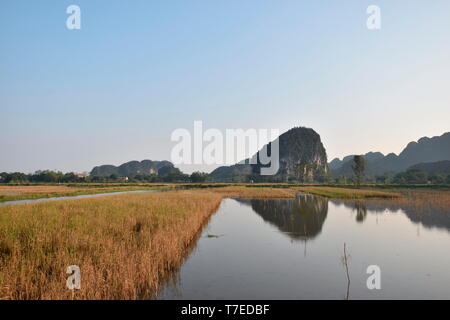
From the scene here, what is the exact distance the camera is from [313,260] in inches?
458

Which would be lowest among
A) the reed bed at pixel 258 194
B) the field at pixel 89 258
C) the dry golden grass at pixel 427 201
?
the reed bed at pixel 258 194

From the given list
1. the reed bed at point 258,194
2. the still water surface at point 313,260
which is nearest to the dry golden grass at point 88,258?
the still water surface at point 313,260

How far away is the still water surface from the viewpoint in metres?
8.30

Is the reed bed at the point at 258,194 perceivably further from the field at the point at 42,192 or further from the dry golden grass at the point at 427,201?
the field at the point at 42,192

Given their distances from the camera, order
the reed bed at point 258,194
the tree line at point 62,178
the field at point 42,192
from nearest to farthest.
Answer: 1. the field at point 42,192
2. the reed bed at point 258,194
3. the tree line at point 62,178

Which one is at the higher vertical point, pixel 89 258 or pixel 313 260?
pixel 89 258

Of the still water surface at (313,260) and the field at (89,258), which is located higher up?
the field at (89,258)

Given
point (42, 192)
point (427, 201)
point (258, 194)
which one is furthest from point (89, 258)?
point (42, 192)

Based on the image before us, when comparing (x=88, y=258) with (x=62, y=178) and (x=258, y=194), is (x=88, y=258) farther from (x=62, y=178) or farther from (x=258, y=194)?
(x=62, y=178)

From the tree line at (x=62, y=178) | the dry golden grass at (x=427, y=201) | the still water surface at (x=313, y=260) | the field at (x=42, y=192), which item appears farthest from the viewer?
the tree line at (x=62, y=178)

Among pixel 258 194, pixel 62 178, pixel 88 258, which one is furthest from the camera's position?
pixel 62 178

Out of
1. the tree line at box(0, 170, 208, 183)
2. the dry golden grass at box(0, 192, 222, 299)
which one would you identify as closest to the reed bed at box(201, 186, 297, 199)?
the dry golden grass at box(0, 192, 222, 299)

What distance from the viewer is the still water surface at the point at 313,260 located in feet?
27.2
